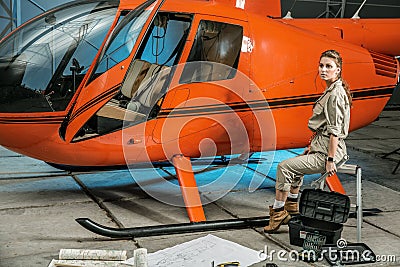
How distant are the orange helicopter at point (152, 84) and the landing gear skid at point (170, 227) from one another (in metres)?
0.07

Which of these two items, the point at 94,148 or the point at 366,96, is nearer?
the point at 94,148

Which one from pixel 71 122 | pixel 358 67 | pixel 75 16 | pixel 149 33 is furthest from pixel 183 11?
pixel 358 67

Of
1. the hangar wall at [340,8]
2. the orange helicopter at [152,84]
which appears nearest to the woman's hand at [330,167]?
the orange helicopter at [152,84]

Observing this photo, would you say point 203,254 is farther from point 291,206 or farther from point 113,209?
point 113,209

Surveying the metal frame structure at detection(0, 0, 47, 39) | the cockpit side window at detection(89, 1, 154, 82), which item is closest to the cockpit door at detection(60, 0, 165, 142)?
the cockpit side window at detection(89, 1, 154, 82)

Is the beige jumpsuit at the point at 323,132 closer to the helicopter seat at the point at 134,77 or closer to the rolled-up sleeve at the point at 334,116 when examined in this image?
the rolled-up sleeve at the point at 334,116

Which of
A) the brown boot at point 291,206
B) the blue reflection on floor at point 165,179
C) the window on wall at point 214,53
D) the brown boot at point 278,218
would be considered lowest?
the brown boot at point 278,218

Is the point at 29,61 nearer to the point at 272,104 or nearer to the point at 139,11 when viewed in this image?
the point at 139,11

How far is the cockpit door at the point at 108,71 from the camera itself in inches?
173

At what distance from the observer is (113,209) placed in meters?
5.02

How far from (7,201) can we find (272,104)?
2484 millimetres

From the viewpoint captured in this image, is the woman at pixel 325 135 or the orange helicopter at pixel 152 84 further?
the orange helicopter at pixel 152 84

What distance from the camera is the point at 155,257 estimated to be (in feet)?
12.8
